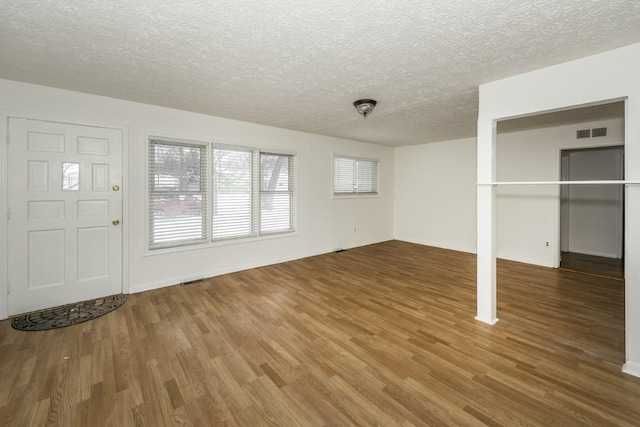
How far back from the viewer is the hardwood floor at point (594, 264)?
4496mm

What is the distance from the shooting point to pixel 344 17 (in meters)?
1.84

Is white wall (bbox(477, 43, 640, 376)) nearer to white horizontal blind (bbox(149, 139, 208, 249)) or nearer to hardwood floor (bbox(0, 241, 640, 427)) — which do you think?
hardwood floor (bbox(0, 241, 640, 427))

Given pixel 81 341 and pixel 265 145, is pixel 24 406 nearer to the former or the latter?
pixel 81 341

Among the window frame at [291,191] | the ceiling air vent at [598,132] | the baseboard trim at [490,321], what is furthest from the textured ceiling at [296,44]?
the ceiling air vent at [598,132]

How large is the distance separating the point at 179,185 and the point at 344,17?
10.7 feet

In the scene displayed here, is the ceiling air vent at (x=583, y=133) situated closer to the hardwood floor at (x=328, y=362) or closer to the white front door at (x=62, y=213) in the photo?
the hardwood floor at (x=328, y=362)

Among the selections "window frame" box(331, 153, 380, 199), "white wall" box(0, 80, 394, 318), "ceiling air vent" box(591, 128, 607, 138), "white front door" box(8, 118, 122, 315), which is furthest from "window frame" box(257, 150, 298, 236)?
"ceiling air vent" box(591, 128, 607, 138)

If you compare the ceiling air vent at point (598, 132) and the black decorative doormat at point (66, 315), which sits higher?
the ceiling air vent at point (598, 132)

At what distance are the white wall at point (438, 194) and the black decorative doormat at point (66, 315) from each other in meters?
6.20

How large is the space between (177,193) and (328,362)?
3189mm

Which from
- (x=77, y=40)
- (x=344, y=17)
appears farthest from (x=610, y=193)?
(x=77, y=40)

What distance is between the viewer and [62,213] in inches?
127

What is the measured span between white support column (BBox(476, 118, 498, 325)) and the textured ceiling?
62cm

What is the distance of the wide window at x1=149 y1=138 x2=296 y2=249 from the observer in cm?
391
